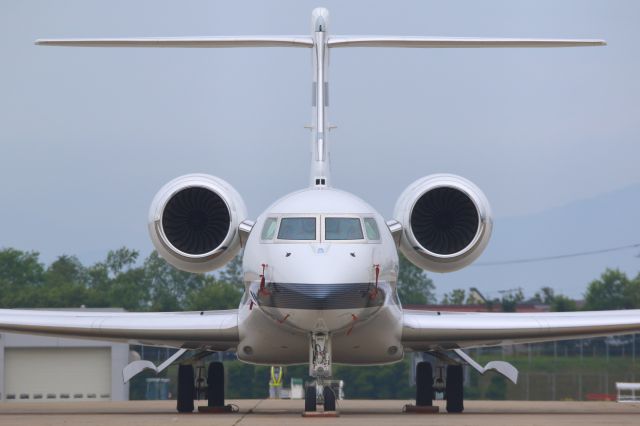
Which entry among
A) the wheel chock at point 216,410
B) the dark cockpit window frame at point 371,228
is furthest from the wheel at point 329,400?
the wheel chock at point 216,410

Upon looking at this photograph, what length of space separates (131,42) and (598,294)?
32937mm

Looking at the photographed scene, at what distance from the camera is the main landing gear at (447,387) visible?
23.8 metres

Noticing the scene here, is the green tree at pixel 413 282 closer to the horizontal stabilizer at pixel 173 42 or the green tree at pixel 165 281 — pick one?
the green tree at pixel 165 281

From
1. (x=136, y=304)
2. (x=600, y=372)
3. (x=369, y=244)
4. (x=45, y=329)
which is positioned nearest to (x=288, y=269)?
(x=369, y=244)

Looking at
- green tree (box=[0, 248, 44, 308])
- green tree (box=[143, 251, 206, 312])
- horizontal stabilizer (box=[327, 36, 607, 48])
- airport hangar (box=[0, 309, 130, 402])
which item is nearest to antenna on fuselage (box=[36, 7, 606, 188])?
horizontal stabilizer (box=[327, 36, 607, 48])

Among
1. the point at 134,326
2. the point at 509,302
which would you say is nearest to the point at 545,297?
the point at 509,302

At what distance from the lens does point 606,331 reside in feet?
74.2

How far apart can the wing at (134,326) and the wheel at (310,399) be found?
2607 millimetres

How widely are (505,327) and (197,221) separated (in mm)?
4977

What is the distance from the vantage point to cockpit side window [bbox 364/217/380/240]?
20.4 metres

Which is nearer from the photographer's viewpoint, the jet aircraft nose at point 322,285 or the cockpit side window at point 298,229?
the jet aircraft nose at point 322,285

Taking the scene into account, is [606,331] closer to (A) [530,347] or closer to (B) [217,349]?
(B) [217,349]

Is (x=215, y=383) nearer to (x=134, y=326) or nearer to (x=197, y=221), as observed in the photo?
(x=134, y=326)

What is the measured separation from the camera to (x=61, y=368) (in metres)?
46.0
